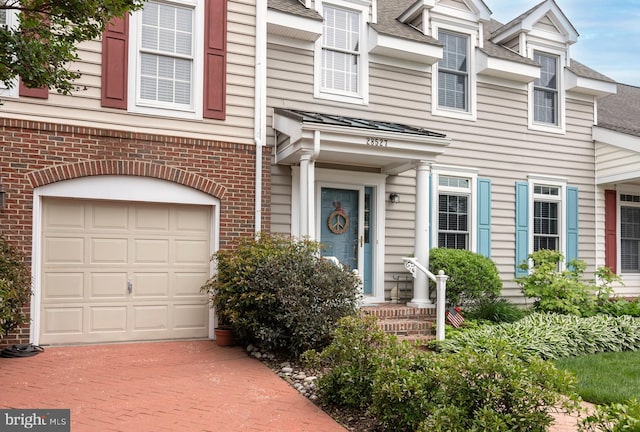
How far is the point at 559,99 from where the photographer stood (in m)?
11.7

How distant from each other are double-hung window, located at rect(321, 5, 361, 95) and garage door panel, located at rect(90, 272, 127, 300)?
4.65m

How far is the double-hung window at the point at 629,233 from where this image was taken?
40.3ft

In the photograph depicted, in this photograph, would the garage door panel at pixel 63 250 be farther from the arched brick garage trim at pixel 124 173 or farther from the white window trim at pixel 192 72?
the white window trim at pixel 192 72

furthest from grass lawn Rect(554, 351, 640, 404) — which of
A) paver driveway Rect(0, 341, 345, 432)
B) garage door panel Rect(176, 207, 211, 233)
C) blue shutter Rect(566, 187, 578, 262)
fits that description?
garage door panel Rect(176, 207, 211, 233)

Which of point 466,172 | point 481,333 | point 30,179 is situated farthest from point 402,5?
point 30,179

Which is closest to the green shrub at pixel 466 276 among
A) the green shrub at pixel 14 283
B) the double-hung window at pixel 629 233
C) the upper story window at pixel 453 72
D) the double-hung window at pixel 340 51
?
the upper story window at pixel 453 72

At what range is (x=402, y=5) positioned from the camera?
38.7 ft

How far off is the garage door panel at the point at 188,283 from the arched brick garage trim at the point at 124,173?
124 centimetres

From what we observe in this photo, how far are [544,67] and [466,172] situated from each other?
3382 millimetres

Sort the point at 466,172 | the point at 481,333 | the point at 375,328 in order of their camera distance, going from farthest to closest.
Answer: the point at 466,172, the point at 481,333, the point at 375,328

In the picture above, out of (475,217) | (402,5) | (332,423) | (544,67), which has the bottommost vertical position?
(332,423)

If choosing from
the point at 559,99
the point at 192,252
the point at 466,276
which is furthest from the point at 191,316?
the point at 559,99

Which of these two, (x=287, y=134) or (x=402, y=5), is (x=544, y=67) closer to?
(x=402, y=5)

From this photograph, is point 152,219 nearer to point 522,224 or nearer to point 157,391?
point 157,391
